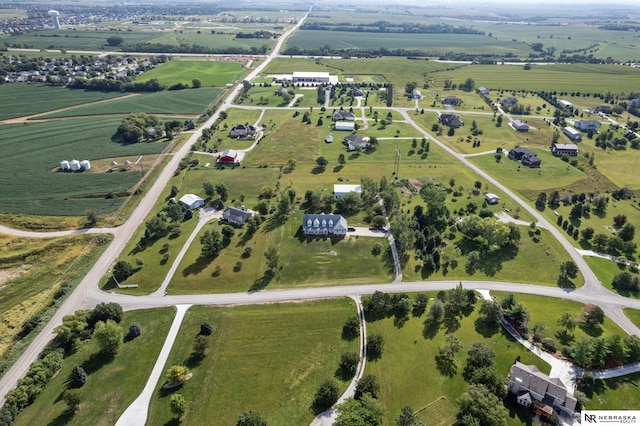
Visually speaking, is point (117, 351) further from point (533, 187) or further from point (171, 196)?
point (533, 187)

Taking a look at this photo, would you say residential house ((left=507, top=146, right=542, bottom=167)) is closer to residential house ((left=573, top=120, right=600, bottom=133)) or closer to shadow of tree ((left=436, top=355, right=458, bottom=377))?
residential house ((left=573, top=120, right=600, bottom=133))

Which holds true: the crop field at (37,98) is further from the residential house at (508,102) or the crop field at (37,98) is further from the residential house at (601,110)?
the residential house at (601,110)

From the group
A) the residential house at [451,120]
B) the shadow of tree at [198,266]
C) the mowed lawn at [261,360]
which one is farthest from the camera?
the residential house at [451,120]

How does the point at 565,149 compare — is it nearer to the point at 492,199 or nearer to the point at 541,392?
the point at 492,199

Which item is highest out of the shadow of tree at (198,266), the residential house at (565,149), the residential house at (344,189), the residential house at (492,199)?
the residential house at (565,149)


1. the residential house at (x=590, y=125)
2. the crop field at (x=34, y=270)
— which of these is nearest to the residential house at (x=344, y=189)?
the crop field at (x=34, y=270)

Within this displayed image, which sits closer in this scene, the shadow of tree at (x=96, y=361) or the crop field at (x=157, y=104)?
the shadow of tree at (x=96, y=361)
